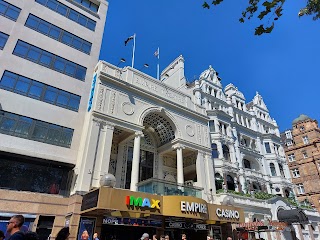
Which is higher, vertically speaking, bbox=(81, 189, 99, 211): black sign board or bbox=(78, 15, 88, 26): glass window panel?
bbox=(78, 15, 88, 26): glass window panel

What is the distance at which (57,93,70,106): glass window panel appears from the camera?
19.3 m

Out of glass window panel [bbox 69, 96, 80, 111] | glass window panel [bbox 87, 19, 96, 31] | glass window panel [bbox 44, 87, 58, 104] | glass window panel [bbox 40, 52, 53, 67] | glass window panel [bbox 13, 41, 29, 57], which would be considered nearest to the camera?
glass window panel [bbox 13, 41, 29, 57]

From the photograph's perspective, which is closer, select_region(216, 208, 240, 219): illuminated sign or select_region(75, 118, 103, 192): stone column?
select_region(75, 118, 103, 192): stone column

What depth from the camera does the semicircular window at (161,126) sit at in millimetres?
24562

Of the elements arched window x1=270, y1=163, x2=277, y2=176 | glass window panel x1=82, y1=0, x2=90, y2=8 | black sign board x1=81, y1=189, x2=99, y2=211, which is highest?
glass window panel x1=82, y1=0, x2=90, y2=8

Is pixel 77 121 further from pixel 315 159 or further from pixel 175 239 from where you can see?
pixel 315 159

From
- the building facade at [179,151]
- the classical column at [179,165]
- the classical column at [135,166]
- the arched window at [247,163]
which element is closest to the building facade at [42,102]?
the building facade at [179,151]

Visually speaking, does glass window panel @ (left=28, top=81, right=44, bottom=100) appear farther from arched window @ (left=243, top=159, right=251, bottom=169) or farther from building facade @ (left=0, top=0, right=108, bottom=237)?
arched window @ (left=243, top=159, right=251, bottom=169)

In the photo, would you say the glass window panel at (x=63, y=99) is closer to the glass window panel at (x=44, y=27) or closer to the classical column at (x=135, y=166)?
the glass window panel at (x=44, y=27)

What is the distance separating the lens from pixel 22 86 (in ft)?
58.7

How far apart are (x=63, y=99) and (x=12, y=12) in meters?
→ 8.20

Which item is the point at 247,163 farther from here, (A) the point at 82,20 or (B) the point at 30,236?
(B) the point at 30,236

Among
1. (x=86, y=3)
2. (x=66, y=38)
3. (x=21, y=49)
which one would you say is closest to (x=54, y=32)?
(x=66, y=38)

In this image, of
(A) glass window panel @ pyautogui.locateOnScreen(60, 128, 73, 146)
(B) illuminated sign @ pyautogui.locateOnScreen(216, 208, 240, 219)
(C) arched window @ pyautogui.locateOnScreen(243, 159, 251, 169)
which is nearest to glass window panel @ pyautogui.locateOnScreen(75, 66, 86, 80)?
(A) glass window panel @ pyautogui.locateOnScreen(60, 128, 73, 146)
